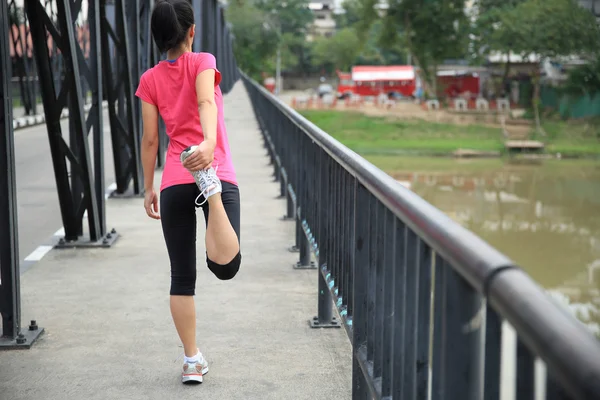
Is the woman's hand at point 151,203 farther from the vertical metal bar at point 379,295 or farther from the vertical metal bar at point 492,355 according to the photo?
the vertical metal bar at point 492,355

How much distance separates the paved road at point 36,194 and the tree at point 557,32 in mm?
48011

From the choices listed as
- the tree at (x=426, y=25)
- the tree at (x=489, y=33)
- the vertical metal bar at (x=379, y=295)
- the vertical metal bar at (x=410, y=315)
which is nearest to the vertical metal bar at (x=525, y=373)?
the vertical metal bar at (x=410, y=315)

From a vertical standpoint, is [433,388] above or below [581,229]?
above

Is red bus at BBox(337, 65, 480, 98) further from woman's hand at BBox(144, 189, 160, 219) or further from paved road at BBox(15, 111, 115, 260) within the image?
woman's hand at BBox(144, 189, 160, 219)

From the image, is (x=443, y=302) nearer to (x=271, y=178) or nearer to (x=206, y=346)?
(x=206, y=346)

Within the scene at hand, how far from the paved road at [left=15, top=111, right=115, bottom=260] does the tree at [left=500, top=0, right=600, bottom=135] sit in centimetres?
4801

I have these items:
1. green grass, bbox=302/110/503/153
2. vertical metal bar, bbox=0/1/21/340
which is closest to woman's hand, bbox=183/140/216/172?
vertical metal bar, bbox=0/1/21/340

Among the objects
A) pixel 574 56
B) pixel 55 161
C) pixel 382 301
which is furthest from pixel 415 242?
pixel 574 56

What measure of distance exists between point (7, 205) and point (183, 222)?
4.51ft

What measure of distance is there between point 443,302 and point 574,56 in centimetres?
7384

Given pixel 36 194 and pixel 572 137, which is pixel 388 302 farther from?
pixel 572 137

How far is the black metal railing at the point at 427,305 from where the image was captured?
1.51 metres

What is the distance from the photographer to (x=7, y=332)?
5500 millimetres

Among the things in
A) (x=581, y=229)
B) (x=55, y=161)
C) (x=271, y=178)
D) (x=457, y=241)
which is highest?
(x=457, y=241)
